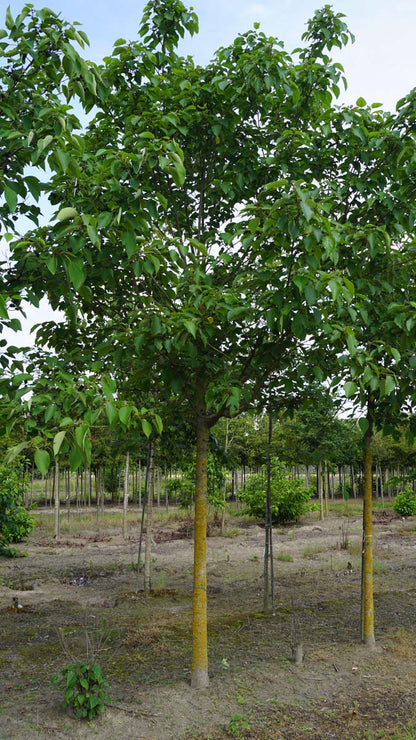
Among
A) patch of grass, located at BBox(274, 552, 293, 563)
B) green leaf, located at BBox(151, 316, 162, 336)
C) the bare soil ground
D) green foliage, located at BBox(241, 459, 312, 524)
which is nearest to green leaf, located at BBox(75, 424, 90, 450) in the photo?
green leaf, located at BBox(151, 316, 162, 336)

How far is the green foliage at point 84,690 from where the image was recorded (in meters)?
3.90

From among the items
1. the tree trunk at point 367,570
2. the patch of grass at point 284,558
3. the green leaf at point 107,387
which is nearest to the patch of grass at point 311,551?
the patch of grass at point 284,558

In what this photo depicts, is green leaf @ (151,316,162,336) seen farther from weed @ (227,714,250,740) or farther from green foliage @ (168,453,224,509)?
green foliage @ (168,453,224,509)

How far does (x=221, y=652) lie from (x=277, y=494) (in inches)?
520

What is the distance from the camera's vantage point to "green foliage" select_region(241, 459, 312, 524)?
18.0 m

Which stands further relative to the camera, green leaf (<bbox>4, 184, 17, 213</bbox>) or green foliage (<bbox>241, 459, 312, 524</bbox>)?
green foliage (<bbox>241, 459, 312, 524</bbox>)

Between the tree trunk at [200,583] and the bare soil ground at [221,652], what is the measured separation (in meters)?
0.19

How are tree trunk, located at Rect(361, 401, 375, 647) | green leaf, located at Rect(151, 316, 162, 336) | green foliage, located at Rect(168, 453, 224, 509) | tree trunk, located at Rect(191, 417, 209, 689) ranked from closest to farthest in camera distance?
green leaf, located at Rect(151, 316, 162, 336), tree trunk, located at Rect(191, 417, 209, 689), tree trunk, located at Rect(361, 401, 375, 647), green foliage, located at Rect(168, 453, 224, 509)

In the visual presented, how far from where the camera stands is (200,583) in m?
4.67

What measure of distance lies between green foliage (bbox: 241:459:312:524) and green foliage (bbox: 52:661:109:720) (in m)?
13.7

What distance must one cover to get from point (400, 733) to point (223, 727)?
48.4 inches

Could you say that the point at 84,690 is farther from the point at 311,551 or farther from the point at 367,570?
the point at 311,551

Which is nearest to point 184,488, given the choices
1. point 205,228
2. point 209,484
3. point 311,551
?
point 209,484

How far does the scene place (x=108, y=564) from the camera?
1202 cm
